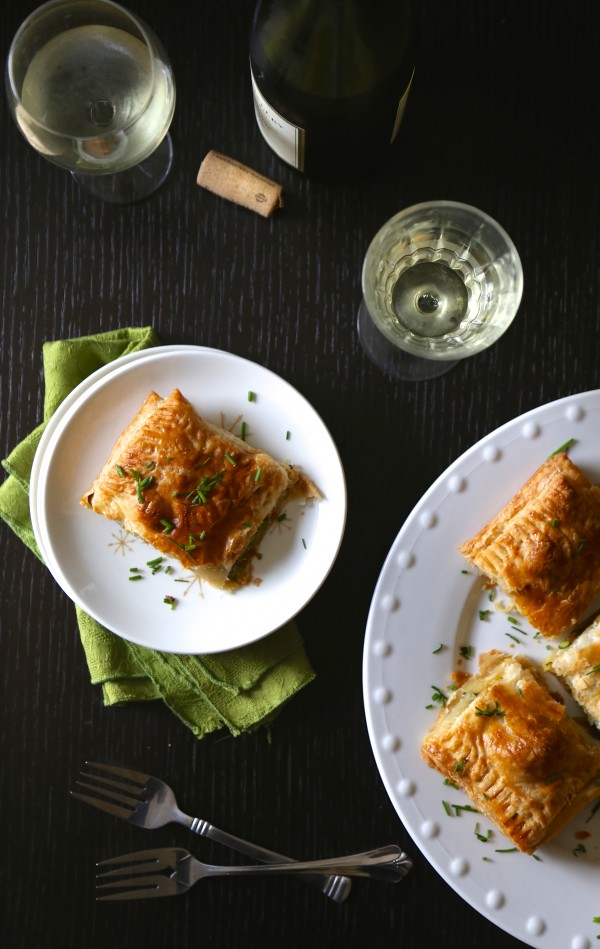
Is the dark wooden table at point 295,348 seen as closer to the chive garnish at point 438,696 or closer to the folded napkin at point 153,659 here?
the folded napkin at point 153,659

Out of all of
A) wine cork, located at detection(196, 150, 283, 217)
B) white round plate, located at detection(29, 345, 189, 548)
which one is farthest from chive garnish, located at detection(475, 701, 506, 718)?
wine cork, located at detection(196, 150, 283, 217)

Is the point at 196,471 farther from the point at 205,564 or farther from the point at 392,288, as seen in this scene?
the point at 392,288

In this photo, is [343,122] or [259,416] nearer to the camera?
[343,122]

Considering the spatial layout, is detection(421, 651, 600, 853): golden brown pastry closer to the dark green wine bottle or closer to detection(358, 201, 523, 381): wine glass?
detection(358, 201, 523, 381): wine glass

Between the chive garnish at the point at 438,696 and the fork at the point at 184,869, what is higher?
the chive garnish at the point at 438,696

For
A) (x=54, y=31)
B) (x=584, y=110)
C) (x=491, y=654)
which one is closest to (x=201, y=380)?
(x=54, y=31)

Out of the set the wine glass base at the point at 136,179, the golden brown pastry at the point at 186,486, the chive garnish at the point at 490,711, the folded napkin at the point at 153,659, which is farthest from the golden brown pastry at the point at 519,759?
the wine glass base at the point at 136,179
